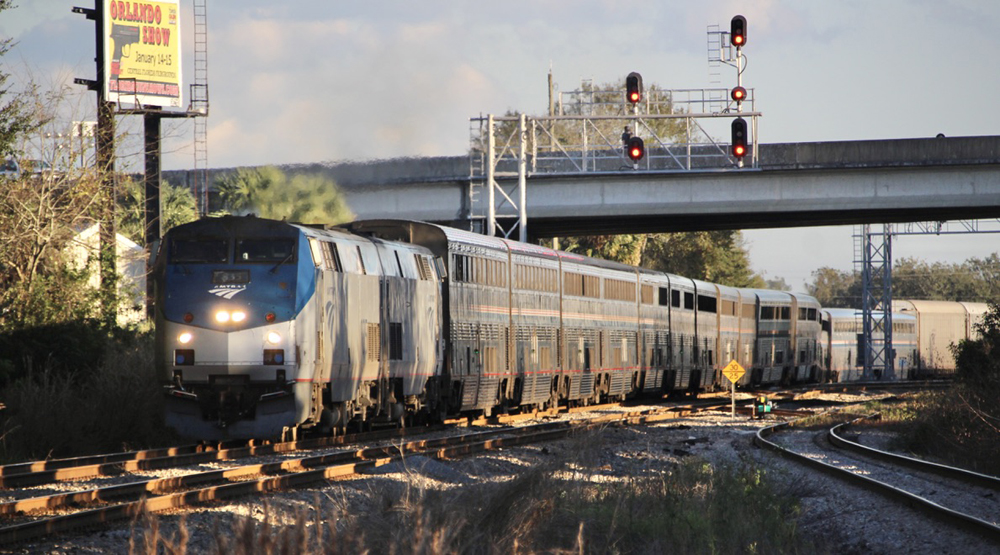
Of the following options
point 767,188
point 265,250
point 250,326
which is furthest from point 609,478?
point 767,188

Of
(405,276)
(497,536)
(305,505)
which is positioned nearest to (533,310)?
(405,276)

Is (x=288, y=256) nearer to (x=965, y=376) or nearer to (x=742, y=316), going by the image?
(x=965, y=376)

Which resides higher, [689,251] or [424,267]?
[689,251]

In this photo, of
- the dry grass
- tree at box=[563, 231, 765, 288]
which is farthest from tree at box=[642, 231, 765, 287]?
the dry grass

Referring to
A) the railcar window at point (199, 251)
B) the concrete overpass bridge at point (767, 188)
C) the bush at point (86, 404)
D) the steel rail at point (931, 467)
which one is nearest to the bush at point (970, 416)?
the steel rail at point (931, 467)

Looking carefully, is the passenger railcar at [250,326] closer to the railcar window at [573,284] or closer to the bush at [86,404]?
the bush at [86,404]

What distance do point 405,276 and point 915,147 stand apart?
25.7 m

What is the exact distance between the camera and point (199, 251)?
61.6ft

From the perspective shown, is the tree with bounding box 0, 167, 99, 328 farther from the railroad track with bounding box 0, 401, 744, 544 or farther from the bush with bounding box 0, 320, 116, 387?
the railroad track with bounding box 0, 401, 744, 544

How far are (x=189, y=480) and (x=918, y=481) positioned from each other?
31.0ft

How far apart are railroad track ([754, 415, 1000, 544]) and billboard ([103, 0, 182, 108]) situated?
22243 mm

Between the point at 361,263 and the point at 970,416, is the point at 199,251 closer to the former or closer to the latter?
the point at 361,263

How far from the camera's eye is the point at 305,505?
11.9m

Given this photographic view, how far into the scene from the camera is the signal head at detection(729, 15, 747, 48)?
2728cm
